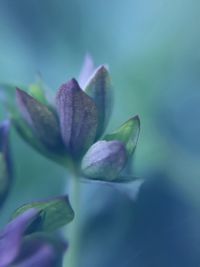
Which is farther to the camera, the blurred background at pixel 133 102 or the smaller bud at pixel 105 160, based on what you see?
the blurred background at pixel 133 102

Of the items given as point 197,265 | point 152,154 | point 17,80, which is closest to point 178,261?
point 197,265

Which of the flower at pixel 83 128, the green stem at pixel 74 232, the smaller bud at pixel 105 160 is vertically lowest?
the green stem at pixel 74 232

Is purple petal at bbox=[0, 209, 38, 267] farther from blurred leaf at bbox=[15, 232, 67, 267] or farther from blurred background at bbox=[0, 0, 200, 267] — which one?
blurred background at bbox=[0, 0, 200, 267]

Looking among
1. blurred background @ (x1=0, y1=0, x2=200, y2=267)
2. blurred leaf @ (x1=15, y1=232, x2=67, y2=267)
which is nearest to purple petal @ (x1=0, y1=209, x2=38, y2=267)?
blurred leaf @ (x1=15, y1=232, x2=67, y2=267)

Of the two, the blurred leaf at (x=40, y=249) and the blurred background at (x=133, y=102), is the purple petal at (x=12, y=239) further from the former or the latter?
the blurred background at (x=133, y=102)

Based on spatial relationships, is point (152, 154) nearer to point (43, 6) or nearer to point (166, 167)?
point (166, 167)

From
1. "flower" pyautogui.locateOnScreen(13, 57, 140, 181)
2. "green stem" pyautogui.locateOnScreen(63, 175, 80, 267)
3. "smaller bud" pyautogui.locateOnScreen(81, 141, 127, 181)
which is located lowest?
"green stem" pyautogui.locateOnScreen(63, 175, 80, 267)

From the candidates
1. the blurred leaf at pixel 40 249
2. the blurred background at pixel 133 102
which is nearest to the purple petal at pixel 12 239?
the blurred leaf at pixel 40 249
